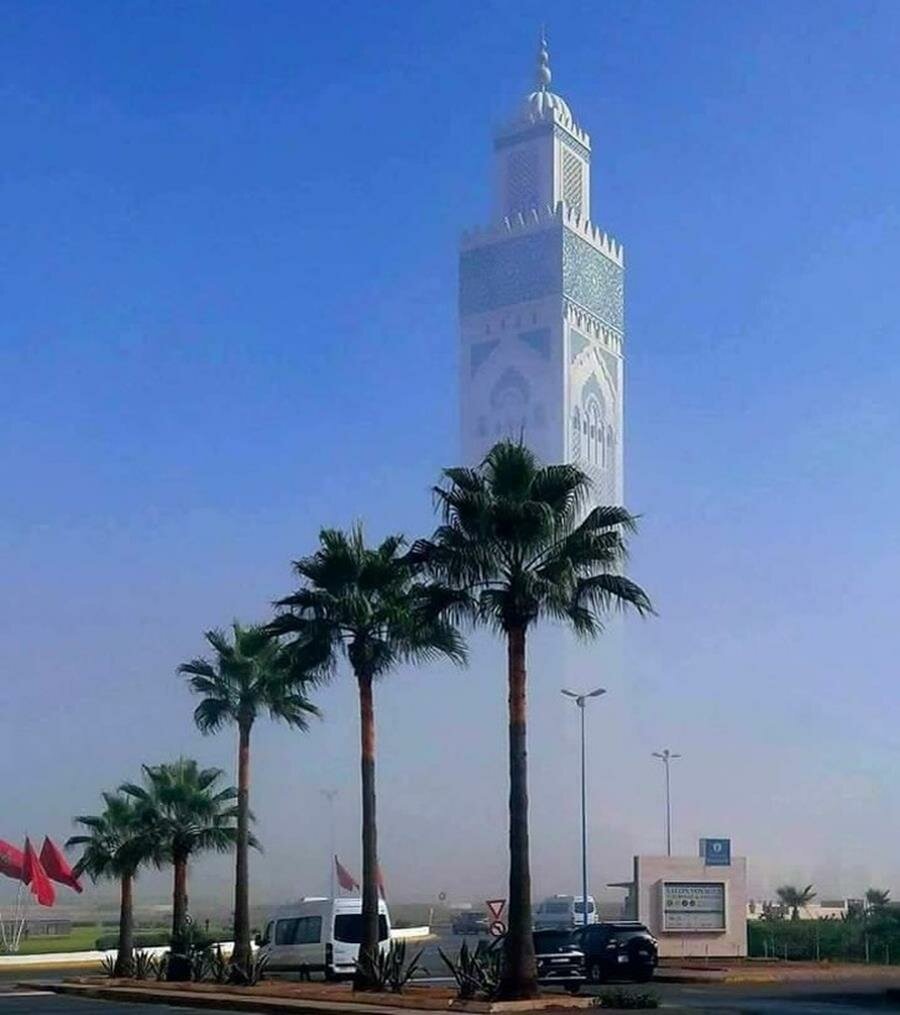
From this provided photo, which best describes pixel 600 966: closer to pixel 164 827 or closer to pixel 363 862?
pixel 363 862

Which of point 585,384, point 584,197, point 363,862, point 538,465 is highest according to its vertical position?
point 584,197

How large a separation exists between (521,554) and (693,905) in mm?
21346

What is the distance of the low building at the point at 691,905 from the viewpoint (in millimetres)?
48250

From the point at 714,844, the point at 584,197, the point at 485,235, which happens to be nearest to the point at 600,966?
the point at 714,844

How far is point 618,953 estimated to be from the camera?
130ft

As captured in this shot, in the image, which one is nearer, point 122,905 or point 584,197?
point 122,905

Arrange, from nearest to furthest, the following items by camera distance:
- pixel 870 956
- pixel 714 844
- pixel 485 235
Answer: pixel 870 956, pixel 714 844, pixel 485 235

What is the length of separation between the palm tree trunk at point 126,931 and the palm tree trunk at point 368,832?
36.0 ft

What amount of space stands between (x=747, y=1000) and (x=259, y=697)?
60.4ft

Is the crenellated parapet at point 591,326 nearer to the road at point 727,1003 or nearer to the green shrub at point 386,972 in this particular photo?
the road at point 727,1003

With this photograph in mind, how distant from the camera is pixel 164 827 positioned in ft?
151

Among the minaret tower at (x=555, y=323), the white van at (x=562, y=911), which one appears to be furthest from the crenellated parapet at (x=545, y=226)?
the white van at (x=562, y=911)

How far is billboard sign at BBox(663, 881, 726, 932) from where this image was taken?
48281 millimetres

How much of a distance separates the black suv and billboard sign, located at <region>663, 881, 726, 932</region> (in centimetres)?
806
